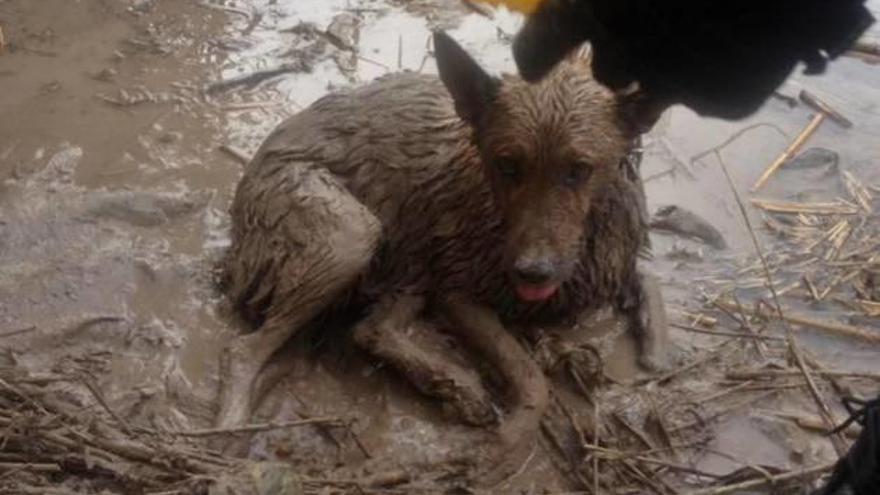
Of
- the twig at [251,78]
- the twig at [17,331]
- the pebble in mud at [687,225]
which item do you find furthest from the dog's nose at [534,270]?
the twig at [251,78]

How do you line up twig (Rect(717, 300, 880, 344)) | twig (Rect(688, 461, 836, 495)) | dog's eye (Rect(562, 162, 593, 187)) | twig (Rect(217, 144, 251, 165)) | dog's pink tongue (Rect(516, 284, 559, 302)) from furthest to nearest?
twig (Rect(217, 144, 251, 165))
twig (Rect(717, 300, 880, 344))
dog's pink tongue (Rect(516, 284, 559, 302))
dog's eye (Rect(562, 162, 593, 187))
twig (Rect(688, 461, 836, 495))

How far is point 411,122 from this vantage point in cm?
499

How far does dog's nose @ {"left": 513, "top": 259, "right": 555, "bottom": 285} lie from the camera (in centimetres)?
428

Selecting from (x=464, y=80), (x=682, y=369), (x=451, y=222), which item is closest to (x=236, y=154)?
(x=451, y=222)

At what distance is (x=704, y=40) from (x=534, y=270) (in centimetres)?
243

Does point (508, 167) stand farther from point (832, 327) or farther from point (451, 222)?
point (832, 327)

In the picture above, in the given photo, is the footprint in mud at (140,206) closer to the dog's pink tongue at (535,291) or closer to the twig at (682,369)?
the dog's pink tongue at (535,291)

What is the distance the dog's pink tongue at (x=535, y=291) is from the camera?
4465mm

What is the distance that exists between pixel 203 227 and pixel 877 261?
11.1 feet

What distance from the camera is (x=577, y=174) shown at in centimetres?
437

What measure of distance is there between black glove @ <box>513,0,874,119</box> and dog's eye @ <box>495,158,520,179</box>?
A: 7.35 feet

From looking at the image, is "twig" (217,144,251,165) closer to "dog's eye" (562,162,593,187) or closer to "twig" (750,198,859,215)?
"dog's eye" (562,162,593,187)

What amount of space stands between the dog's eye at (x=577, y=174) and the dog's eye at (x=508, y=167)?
191mm

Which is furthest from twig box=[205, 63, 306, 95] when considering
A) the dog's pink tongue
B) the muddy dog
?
the dog's pink tongue
